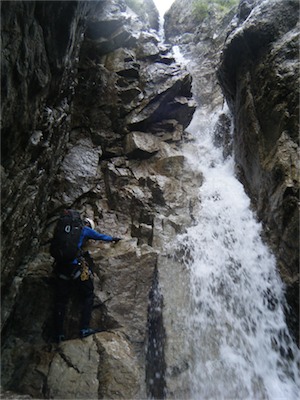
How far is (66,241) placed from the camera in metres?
6.59

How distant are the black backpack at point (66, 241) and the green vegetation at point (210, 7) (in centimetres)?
2294

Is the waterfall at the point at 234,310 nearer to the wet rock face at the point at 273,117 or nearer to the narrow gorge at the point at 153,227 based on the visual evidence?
the narrow gorge at the point at 153,227

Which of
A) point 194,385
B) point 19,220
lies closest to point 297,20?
point 19,220

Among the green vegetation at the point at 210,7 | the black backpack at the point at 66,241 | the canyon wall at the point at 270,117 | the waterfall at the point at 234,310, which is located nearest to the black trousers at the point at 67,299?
the black backpack at the point at 66,241

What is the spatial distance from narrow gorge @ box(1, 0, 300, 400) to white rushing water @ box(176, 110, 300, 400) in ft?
0.10

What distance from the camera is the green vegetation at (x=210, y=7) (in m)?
22.5

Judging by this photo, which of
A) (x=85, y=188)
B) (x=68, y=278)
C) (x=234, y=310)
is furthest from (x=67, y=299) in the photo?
(x=85, y=188)

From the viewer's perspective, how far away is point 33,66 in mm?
4914

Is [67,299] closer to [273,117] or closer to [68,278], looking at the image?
[68,278]

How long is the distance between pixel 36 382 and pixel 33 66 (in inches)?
244

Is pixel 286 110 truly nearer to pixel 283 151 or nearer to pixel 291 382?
pixel 283 151

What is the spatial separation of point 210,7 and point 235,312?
24.9m

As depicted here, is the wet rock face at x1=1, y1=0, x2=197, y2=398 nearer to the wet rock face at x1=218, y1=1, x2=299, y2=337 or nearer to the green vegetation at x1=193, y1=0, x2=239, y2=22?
the wet rock face at x1=218, y1=1, x2=299, y2=337

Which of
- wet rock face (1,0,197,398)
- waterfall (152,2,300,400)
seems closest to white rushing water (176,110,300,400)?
waterfall (152,2,300,400)
